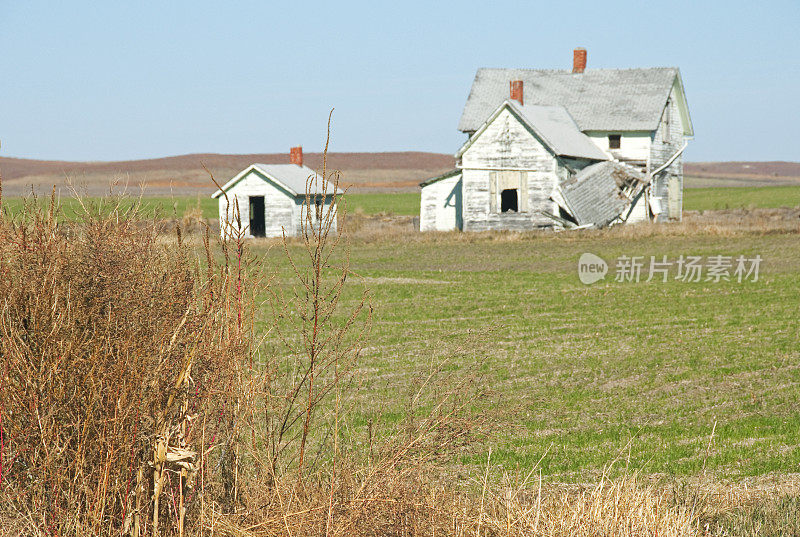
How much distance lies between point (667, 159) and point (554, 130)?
28.2 feet

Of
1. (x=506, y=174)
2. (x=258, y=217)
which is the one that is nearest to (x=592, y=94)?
(x=506, y=174)

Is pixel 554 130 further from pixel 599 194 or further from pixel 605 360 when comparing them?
pixel 605 360

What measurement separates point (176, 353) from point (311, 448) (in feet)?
7.69

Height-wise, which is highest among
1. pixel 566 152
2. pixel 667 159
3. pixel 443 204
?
pixel 566 152

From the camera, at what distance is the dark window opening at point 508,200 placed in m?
43.8

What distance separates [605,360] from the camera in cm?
1307

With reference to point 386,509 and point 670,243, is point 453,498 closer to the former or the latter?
point 386,509

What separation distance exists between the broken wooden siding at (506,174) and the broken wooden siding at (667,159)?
23.3 ft

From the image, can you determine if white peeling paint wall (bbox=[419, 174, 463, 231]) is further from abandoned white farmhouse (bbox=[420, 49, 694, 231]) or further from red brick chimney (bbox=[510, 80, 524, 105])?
red brick chimney (bbox=[510, 80, 524, 105])

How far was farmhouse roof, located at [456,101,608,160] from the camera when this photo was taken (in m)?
39.8

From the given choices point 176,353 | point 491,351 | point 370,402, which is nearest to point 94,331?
point 176,353

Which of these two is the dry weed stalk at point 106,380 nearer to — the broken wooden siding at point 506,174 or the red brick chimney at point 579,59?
the broken wooden siding at point 506,174

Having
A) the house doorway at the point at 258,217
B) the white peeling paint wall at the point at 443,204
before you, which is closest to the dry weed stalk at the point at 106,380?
the white peeling paint wall at the point at 443,204
